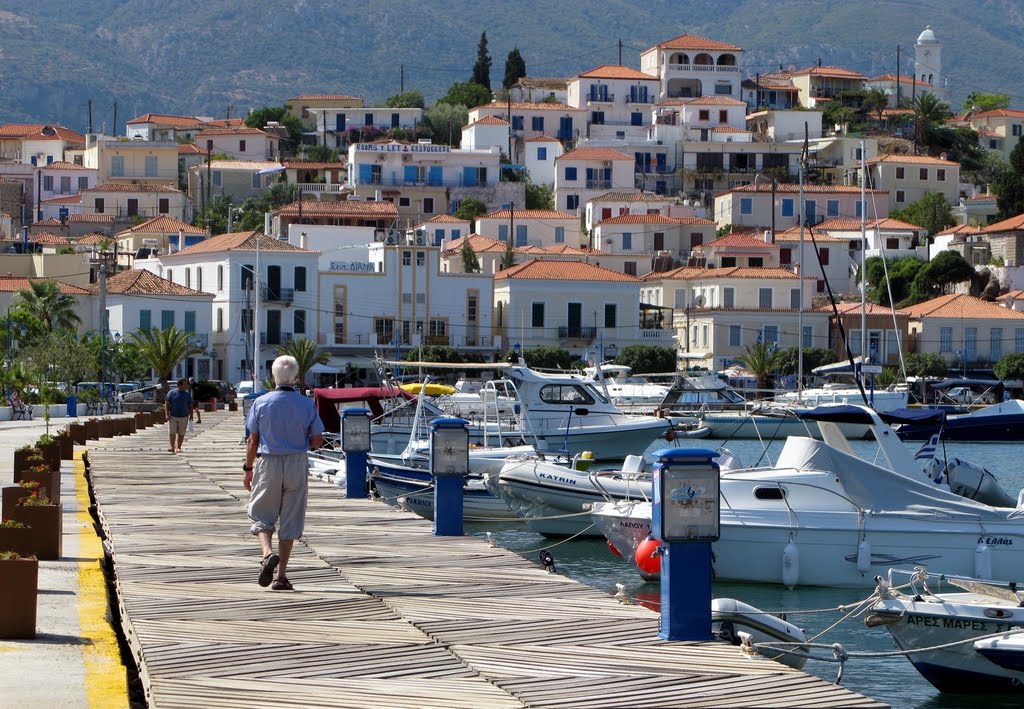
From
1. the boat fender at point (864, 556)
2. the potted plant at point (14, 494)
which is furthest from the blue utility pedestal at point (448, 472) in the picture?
the boat fender at point (864, 556)

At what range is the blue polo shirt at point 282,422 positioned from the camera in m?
12.1

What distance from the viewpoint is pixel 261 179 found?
124500 mm

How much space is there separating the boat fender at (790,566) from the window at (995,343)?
6552 cm

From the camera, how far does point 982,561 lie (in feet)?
72.8

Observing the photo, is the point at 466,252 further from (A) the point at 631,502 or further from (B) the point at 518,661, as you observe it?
(B) the point at 518,661

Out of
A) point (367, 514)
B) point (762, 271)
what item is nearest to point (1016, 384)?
point (762, 271)

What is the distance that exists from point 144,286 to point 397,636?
71.9 m

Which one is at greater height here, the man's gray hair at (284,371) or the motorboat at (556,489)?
the man's gray hair at (284,371)

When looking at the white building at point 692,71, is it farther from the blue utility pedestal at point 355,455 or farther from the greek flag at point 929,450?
the blue utility pedestal at point 355,455

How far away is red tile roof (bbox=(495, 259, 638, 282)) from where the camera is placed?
279 feet

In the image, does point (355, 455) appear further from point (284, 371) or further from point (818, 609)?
point (284, 371)

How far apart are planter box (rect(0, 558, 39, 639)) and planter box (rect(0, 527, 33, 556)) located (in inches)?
59.7

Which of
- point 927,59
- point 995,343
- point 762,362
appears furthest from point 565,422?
point 927,59

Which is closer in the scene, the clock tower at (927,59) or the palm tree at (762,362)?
the palm tree at (762,362)
